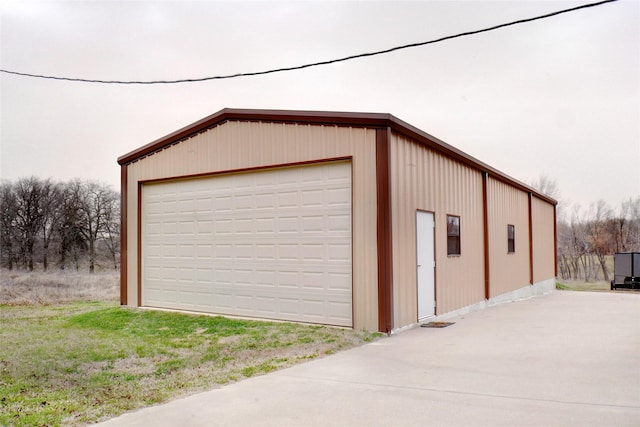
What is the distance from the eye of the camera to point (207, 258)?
11.6 m

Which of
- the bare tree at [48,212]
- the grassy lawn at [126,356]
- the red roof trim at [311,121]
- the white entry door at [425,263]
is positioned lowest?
the grassy lawn at [126,356]

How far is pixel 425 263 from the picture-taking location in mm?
10453

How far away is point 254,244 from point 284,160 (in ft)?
5.79

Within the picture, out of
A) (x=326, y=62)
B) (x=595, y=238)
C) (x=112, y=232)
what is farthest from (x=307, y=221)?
(x=595, y=238)

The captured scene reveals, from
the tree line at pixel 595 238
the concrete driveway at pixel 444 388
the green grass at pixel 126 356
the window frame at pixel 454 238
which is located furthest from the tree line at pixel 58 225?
the tree line at pixel 595 238

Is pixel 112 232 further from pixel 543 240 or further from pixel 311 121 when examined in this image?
pixel 543 240

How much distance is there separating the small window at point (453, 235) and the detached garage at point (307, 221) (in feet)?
0.14

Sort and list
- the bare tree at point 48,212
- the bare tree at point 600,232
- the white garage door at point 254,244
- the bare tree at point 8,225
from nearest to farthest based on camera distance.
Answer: the white garage door at point 254,244
the bare tree at point 8,225
the bare tree at point 48,212
the bare tree at point 600,232

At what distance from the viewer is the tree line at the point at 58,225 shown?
71.6ft

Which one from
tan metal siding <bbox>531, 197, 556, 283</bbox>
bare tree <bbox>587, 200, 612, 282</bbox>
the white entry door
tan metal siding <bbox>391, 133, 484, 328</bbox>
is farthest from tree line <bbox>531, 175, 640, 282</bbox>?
the white entry door

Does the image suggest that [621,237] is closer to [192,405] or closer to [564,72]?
[564,72]

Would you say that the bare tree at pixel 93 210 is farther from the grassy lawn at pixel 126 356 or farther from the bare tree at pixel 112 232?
the grassy lawn at pixel 126 356

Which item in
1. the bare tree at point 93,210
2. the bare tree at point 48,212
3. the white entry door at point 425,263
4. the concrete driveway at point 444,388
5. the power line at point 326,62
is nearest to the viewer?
the concrete driveway at point 444,388

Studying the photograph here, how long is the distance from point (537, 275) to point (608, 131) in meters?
9.60
